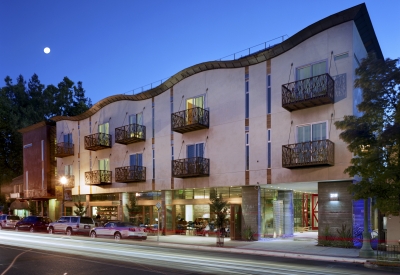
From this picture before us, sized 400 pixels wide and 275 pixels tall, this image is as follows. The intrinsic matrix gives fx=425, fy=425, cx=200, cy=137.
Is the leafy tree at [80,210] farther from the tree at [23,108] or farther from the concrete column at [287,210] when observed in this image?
the tree at [23,108]

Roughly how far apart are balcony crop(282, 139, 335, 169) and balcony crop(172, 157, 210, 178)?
269 inches

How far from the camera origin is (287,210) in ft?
98.2

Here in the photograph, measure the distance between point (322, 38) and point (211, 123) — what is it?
9531 mm

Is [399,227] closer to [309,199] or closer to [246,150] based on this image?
[246,150]

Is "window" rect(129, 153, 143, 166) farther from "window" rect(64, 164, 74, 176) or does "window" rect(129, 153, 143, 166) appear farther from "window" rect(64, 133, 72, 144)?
"window" rect(64, 133, 72, 144)

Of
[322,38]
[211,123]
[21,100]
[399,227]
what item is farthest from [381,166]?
[21,100]

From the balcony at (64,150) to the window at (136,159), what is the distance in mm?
9552

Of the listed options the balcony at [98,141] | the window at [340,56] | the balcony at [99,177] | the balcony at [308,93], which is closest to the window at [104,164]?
the balcony at [99,177]

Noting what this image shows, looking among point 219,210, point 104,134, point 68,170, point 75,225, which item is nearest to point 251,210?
point 219,210

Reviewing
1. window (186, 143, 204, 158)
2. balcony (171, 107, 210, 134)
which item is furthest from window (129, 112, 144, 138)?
window (186, 143, 204, 158)

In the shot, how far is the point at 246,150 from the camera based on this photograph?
27.8m

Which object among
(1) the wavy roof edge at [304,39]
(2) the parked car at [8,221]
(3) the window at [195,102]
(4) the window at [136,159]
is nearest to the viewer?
(1) the wavy roof edge at [304,39]

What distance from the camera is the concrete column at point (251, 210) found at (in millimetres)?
27219

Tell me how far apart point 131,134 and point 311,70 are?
16.6m
